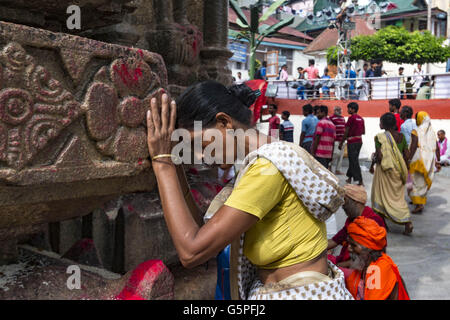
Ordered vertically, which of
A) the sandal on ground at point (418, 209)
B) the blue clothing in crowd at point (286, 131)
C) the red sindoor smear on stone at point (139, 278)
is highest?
the blue clothing in crowd at point (286, 131)

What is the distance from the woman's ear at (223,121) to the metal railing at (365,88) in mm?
11302

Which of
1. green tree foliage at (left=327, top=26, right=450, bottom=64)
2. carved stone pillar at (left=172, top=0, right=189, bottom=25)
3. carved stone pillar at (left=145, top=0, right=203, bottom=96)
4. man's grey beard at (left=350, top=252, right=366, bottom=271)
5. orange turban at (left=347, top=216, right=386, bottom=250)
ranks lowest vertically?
man's grey beard at (left=350, top=252, right=366, bottom=271)

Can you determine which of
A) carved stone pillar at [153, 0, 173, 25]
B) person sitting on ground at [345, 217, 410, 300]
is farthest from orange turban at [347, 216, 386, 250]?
carved stone pillar at [153, 0, 173, 25]

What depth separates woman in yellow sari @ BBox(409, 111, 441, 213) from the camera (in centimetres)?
600

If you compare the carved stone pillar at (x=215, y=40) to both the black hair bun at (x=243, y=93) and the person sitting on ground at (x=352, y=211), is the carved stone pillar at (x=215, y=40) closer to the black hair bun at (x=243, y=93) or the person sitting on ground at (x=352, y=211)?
the person sitting on ground at (x=352, y=211)

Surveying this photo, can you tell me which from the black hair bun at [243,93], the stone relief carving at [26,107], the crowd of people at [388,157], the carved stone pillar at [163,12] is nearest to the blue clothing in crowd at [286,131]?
the crowd of people at [388,157]

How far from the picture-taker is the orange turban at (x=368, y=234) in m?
2.37

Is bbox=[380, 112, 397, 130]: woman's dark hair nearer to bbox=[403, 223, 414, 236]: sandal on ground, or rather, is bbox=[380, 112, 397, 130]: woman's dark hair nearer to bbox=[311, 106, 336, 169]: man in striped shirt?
bbox=[403, 223, 414, 236]: sandal on ground

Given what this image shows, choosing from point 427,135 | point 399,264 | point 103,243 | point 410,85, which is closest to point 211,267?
point 103,243

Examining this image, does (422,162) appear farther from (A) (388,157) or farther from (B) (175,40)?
(B) (175,40)

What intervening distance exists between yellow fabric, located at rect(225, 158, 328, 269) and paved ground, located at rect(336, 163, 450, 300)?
237 cm

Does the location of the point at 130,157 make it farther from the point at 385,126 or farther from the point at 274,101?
the point at 274,101

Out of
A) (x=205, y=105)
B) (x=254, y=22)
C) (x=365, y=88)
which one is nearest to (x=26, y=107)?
(x=205, y=105)

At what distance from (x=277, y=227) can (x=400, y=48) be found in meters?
22.6
